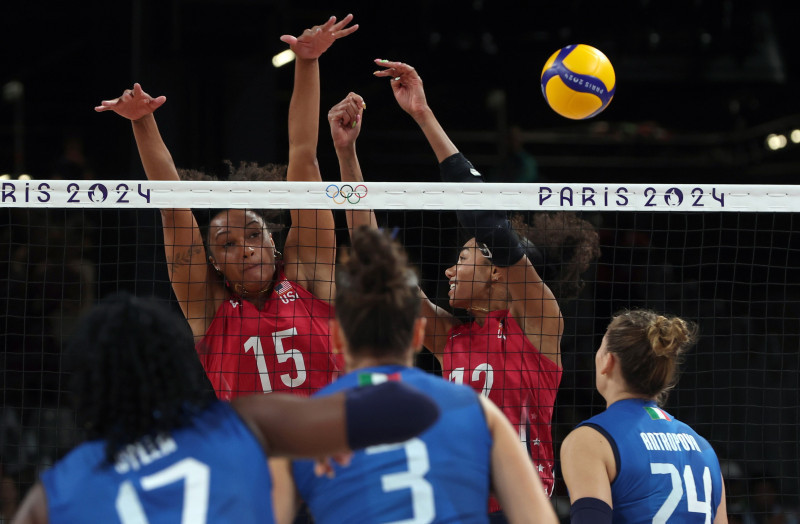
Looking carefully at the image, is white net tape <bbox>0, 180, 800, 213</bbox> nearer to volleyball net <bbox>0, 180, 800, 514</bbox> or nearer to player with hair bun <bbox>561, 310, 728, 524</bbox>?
volleyball net <bbox>0, 180, 800, 514</bbox>

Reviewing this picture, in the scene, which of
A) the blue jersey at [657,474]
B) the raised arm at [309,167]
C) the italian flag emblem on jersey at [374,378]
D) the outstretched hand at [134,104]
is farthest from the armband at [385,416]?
the outstretched hand at [134,104]

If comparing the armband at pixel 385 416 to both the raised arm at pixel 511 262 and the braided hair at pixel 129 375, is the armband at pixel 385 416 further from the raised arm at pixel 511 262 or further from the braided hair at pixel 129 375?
the raised arm at pixel 511 262

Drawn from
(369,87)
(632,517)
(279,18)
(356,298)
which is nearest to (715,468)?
(632,517)

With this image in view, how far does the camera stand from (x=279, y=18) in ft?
31.4

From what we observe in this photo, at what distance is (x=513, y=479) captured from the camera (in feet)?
8.14

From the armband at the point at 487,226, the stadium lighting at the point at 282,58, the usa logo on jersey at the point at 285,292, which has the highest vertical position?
the stadium lighting at the point at 282,58

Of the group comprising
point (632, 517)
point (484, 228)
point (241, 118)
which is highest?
point (241, 118)

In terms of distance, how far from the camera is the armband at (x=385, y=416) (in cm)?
224

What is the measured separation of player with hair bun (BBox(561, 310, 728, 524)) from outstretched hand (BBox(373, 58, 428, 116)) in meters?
1.52

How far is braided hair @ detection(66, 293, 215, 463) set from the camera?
7.38ft

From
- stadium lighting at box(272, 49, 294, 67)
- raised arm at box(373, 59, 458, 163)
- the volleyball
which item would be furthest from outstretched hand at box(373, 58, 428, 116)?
stadium lighting at box(272, 49, 294, 67)

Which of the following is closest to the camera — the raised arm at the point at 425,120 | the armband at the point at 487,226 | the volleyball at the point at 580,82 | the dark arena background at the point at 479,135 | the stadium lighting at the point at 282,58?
the armband at the point at 487,226

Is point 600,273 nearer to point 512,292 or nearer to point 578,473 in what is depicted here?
point 512,292

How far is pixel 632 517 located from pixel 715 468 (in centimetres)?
39
